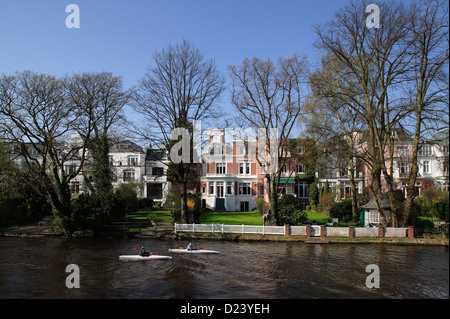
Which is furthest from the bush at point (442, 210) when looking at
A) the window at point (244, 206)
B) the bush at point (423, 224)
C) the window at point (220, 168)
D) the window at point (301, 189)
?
the window at point (220, 168)

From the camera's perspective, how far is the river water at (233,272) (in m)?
15.7

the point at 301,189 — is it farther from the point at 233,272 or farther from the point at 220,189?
the point at 233,272

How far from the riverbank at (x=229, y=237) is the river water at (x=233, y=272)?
795 millimetres

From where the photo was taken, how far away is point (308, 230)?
94.6 feet

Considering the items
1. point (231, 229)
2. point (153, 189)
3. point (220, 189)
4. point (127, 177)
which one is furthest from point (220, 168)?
point (231, 229)

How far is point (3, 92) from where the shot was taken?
29.2 m

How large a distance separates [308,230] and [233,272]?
1160 cm

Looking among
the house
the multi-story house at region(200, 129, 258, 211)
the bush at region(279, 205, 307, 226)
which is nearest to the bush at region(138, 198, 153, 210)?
the multi-story house at region(200, 129, 258, 211)

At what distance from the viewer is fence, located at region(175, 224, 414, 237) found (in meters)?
28.0

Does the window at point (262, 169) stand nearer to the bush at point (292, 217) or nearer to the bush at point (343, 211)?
the bush at point (343, 211)

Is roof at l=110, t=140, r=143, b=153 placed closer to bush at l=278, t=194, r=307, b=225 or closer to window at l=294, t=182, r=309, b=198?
bush at l=278, t=194, r=307, b=225

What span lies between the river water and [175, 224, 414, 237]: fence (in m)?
1.47

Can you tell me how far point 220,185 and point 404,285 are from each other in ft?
118

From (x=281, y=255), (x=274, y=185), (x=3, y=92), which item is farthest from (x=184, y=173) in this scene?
(x=3, y=92)
